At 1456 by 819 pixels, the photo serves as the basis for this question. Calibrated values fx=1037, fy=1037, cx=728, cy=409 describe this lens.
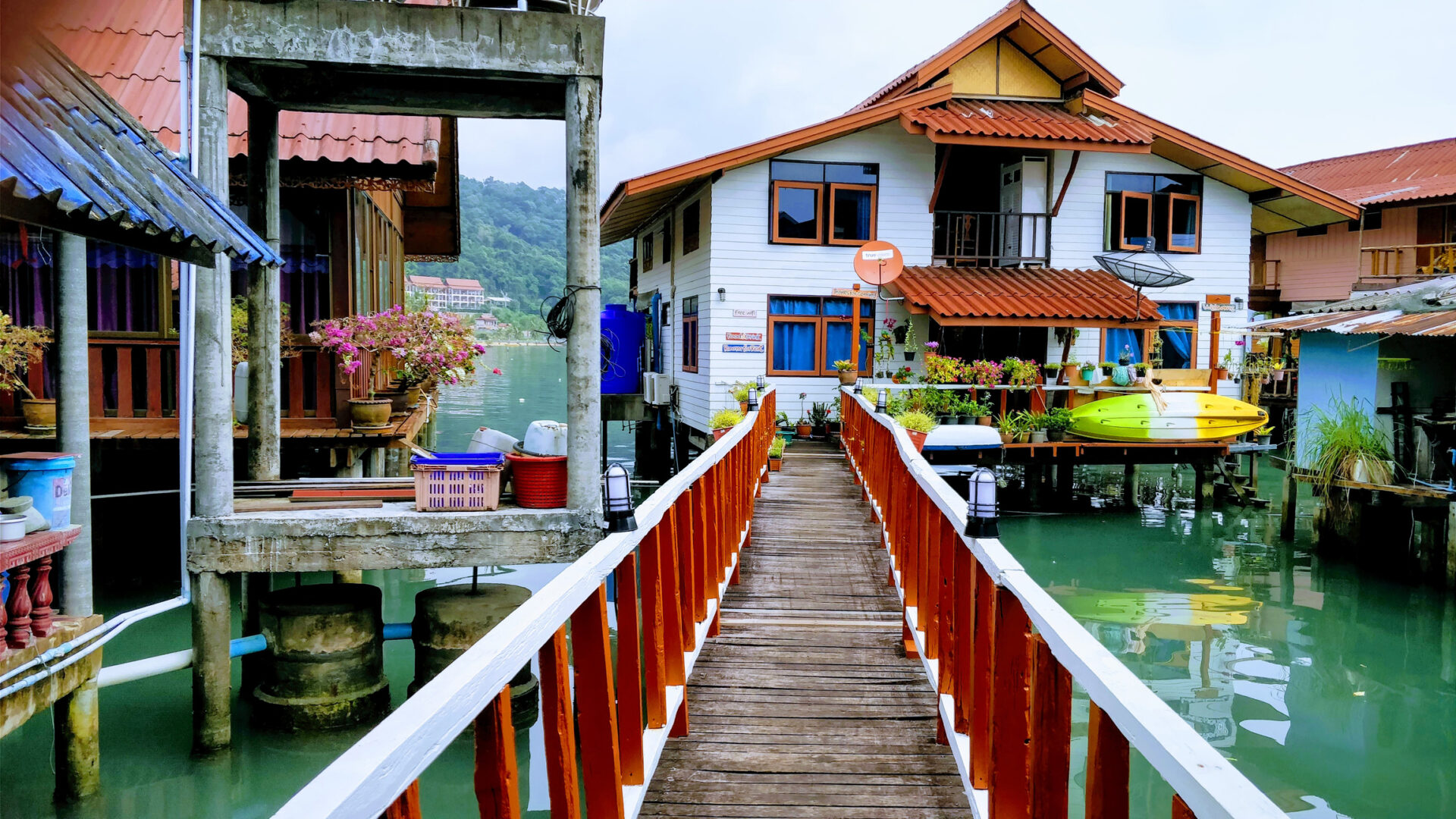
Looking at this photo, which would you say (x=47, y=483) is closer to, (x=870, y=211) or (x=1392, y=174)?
(x=870, y=211)

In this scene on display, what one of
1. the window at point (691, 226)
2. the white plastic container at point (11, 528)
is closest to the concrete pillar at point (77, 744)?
the white plastic container at point (11, 528)

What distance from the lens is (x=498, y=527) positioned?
6836 mm

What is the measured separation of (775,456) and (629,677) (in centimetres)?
964

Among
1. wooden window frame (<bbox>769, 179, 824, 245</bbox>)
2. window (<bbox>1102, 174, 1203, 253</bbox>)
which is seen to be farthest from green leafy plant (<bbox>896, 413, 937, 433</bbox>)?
window (<bbox>1102, 174, 1203, 253</bbox>)

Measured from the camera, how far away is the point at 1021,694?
2730 millimetres

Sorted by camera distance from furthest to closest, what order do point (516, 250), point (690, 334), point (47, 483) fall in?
point (516, 250), point (690, 334), point (47, 483)

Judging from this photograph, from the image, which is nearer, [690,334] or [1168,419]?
[1168,419]

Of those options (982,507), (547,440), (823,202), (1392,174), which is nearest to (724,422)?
(547,440)

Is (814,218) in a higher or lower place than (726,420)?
higher

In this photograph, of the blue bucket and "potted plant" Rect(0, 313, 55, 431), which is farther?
"potted plant" Rect(0, 313, 55, 431)

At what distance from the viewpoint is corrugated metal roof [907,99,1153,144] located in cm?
1686

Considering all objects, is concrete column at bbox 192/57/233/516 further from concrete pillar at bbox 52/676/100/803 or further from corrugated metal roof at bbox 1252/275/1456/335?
corrugated metal roof at bbox 1252/275/1456/335

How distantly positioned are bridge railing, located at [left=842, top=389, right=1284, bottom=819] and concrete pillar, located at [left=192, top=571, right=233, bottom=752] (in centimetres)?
448

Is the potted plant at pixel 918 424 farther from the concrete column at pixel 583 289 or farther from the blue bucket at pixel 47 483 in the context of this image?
the blue bucket at pixel 47 483
